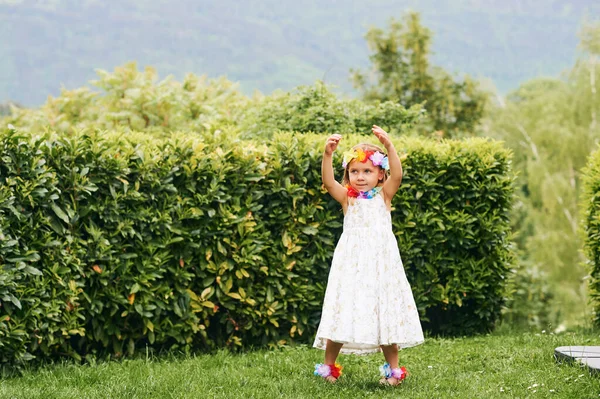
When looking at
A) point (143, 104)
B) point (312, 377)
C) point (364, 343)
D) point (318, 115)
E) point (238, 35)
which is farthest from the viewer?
point (238, 35)

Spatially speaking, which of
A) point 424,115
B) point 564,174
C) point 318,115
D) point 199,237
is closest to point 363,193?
point 199,237

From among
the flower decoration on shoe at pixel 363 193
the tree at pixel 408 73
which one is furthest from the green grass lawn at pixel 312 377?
the tree at pixel 408 73

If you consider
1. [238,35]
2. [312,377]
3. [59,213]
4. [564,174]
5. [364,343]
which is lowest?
[312,377]

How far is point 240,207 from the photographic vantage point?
20.3 ft

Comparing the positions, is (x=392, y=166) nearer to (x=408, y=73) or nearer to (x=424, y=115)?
(x=424, y=115)

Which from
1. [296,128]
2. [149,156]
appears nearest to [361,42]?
[296,128]

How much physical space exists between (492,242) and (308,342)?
2046 mm

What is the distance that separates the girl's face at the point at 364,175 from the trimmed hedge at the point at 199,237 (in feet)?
4.90

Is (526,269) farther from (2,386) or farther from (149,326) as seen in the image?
(2,386)

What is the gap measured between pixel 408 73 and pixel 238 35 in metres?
44.8

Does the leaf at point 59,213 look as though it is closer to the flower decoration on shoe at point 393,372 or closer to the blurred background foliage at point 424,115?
the blurred background foliage at point 424,115

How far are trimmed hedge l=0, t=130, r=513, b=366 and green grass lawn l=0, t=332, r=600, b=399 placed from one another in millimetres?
374

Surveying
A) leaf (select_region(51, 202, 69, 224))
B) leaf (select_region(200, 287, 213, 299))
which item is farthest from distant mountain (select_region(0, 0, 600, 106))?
leaf (select_region(51, 202, 69, 224))

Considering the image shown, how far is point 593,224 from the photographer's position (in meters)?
7.41
